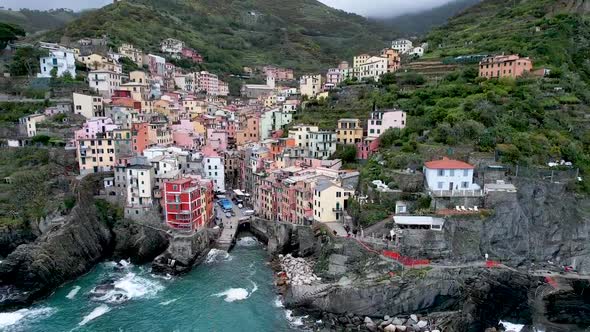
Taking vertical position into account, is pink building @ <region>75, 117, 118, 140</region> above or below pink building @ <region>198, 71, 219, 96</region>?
below

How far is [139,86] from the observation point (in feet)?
217

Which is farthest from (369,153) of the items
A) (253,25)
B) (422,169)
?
(253,25)

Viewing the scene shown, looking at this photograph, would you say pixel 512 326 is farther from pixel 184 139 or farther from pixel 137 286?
pixel 184 139

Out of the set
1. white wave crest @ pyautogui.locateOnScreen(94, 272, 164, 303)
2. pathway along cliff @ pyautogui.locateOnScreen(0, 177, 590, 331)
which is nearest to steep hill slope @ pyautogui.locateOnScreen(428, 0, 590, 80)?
pathway along cliff @ pyautogui.locateOnScreen(0, 177, 590, 331)

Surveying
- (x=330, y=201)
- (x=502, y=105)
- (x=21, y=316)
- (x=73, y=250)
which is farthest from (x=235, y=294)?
(x=502, y=105)

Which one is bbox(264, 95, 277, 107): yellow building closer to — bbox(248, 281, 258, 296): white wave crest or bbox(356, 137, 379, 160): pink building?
bbox(356, 137, 379, 160): pink building

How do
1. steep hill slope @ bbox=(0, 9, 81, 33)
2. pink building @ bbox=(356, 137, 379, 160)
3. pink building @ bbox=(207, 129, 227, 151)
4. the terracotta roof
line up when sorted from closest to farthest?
the terracotta roof → pink building @ bbox=(356, 137, 379, 160) → pink building @ bbox=(207, 129, 227, 151) → steep hill slope @ bbox=(0, 9, 81, 33)

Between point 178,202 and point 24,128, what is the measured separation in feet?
80.4

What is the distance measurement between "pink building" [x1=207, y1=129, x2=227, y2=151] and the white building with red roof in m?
36.0

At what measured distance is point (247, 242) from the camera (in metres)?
46.5

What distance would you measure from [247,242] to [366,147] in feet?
59.0

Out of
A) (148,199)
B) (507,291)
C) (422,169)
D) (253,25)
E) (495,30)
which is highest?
(253,25)

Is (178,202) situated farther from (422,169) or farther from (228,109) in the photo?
(228,109)

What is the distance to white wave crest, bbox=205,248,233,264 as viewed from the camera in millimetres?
41872
